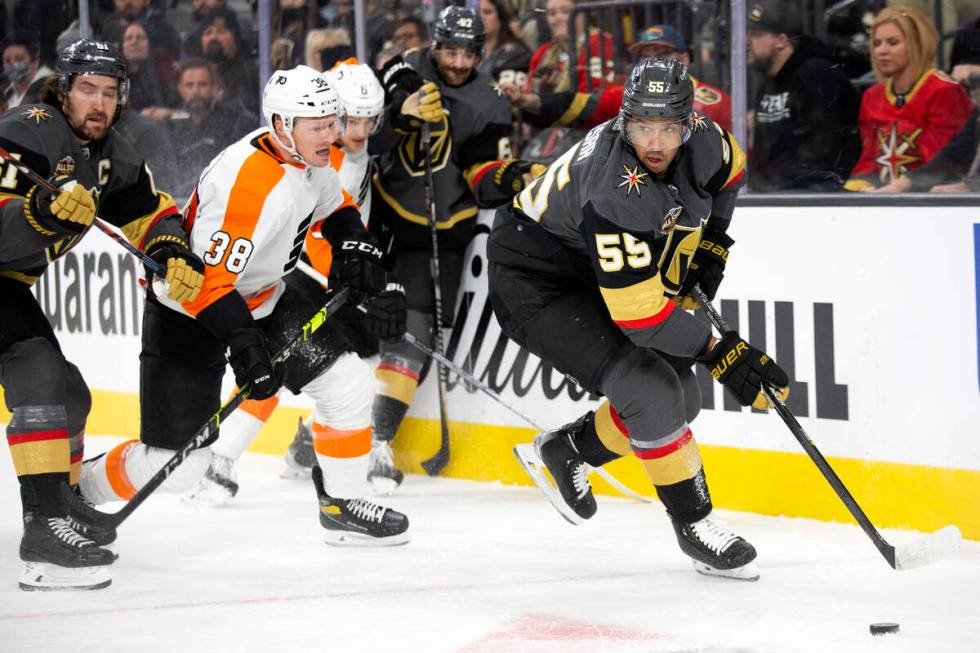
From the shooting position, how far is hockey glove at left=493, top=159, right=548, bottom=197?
484cm

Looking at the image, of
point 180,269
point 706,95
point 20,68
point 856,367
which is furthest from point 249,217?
point 20,68

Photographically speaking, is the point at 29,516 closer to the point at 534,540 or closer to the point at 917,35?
the point at 534,540

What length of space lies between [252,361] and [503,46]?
74.6 inches

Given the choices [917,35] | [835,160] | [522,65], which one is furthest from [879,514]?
[522,65]

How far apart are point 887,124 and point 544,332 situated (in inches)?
45.8

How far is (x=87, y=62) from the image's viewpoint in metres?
3.67

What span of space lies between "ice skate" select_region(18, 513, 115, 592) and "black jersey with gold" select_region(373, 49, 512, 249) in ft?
5.61

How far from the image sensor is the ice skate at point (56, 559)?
366cm

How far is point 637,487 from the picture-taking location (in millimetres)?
4645

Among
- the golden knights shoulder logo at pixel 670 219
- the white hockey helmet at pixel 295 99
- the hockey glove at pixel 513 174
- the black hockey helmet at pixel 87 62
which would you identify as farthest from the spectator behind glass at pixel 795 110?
the black hockey helmet at pixel 87 62

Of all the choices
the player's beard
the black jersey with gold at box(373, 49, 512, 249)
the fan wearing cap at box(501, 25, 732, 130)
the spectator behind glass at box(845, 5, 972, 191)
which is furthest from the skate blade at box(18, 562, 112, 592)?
the spectator behind glass at box(845, 5, 972, 191)

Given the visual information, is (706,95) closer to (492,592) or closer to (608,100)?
(608,100)

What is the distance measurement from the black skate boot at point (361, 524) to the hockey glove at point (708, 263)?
1036 mm

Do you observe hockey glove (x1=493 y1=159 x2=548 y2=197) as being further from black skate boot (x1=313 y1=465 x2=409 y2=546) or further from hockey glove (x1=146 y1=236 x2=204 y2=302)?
hockey glove (x1=146 y1=236 x2=204 y2=302)
